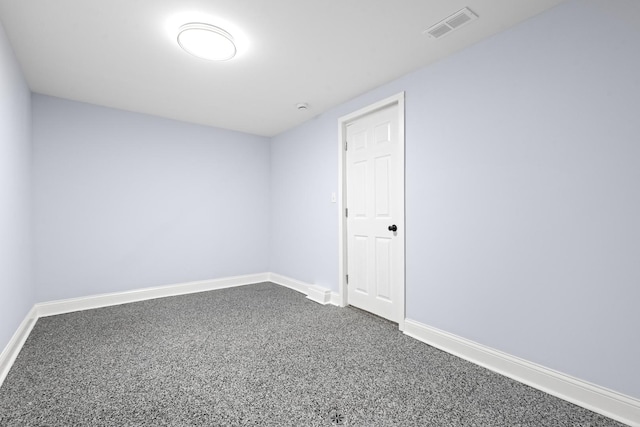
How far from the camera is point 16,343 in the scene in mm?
2350

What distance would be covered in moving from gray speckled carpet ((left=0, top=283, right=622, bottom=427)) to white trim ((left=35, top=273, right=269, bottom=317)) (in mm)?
421

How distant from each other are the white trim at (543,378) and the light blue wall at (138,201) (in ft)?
10.6

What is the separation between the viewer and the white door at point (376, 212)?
2.93 m

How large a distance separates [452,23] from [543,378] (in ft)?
8.02

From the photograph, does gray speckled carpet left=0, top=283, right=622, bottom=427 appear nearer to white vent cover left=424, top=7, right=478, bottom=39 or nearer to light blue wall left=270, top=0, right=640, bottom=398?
light blue wall left=270, top=0, right=640, bottom=398

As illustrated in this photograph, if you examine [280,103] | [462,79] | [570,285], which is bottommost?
[570,285]

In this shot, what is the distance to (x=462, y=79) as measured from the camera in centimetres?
239

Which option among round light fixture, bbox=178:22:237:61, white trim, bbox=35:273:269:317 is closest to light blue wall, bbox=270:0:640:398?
round light fixture, bbox=178:22:237:61

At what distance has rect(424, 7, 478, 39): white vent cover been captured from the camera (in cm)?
196

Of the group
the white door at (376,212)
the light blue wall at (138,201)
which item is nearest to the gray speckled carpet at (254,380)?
the white door at (376,212)

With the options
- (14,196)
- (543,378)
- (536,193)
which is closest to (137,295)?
(14,196)

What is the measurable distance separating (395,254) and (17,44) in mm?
3664

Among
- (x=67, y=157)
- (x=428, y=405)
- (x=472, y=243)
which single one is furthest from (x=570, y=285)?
(x=67, y=157)

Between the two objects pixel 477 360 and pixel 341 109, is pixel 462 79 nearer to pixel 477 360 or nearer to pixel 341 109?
pixel 341 109
